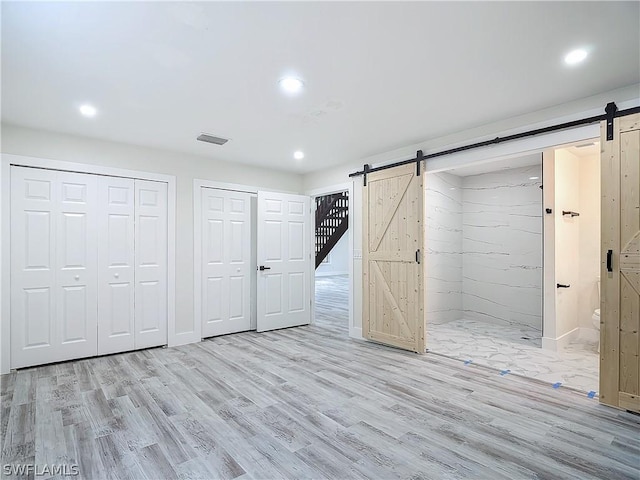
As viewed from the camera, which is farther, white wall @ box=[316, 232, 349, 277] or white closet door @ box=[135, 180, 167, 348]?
white wall @ box=[316, 232, 349, 277]

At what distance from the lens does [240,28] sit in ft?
6.77

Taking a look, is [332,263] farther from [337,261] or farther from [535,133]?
[535,133]

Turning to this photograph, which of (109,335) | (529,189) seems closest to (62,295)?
(109,335)

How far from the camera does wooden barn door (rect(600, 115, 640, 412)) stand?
266cm

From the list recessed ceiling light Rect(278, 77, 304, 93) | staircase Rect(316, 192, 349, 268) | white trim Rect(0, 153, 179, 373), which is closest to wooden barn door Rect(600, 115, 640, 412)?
recessed ceiling light Rect(278, 77, 304, 93)

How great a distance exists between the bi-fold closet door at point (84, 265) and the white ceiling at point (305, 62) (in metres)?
0.75

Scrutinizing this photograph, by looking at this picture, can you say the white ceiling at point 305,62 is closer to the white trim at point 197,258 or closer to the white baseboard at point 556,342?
the white trim at point 197,258

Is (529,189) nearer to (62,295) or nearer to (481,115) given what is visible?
(481,115)

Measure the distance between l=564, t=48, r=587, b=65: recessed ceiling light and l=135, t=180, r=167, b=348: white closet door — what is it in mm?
4339

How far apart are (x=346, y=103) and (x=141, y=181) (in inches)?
112

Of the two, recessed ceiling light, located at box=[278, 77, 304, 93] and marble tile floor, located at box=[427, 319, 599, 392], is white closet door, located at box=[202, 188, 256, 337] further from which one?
marble tile floor, located at box=[427, 319, 599, 392]

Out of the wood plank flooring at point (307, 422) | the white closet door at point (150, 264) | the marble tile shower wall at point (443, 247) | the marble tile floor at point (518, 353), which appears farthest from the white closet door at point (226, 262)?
the marble tile shower wall at point (443, 247)

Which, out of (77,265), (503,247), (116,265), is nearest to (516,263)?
(503,247)

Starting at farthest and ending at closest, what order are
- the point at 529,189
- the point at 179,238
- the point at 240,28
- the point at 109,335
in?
A: 1. the point at 529,189
2. the point at 179,238
3. the point at 109,335
4. the point at 240,28
